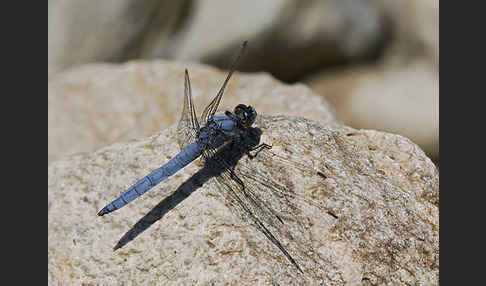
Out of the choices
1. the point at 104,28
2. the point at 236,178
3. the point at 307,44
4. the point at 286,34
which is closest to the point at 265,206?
the point at 236,178

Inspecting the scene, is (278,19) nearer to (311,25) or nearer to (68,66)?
(311,25)

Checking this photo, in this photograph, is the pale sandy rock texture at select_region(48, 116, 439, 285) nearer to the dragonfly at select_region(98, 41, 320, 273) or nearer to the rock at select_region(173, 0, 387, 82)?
the dragonfly at select_region(98, 41, 320, 273)

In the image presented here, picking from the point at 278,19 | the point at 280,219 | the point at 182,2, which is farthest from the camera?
the point at 182,2

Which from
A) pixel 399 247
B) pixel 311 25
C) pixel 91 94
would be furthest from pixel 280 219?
pixel 311 25

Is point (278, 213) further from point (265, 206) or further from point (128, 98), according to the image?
point (128, 98)

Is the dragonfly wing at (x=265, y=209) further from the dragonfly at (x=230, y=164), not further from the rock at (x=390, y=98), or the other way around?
the rock at (x=390, y=98)
